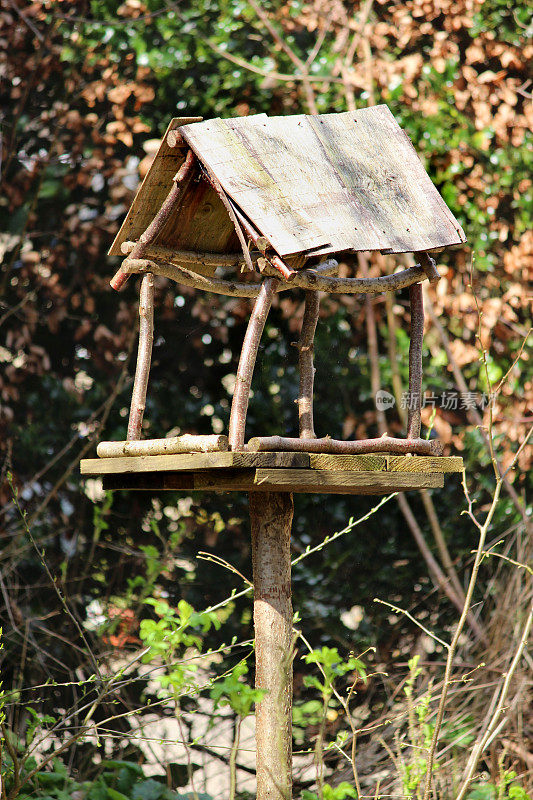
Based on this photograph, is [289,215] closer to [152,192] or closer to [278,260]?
[278,260]

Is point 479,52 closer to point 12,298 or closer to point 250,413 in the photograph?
point 250,413

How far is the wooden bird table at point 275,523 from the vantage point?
6.48ft

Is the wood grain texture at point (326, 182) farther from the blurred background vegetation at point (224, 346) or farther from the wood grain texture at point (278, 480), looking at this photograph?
the blurred background vegetation at point (224, 346)

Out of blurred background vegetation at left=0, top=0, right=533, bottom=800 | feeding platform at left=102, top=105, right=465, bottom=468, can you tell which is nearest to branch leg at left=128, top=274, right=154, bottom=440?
feeding platform at left=102, top=105, right=465, bottom=468

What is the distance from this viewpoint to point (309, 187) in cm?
209

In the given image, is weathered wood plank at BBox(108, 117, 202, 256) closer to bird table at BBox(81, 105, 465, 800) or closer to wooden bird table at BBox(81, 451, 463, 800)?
bird table at BBox(81, 105, 465, 800)

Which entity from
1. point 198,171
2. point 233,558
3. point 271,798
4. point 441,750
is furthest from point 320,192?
point 441,750

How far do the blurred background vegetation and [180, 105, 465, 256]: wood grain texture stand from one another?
56.0 inches

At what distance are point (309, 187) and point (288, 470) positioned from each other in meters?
0.70

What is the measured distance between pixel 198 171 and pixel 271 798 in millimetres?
1570

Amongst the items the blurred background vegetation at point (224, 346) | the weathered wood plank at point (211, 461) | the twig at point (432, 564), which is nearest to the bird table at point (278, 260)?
the weathered wood plank at point (211, 461)

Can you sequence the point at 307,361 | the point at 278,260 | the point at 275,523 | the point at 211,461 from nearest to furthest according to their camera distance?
the point at 211,461, the point at 278,260, the point at 275,523, the point at 307,361

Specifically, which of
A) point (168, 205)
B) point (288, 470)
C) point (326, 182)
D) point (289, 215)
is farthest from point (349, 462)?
point (168, 205)

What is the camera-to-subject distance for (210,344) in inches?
143
